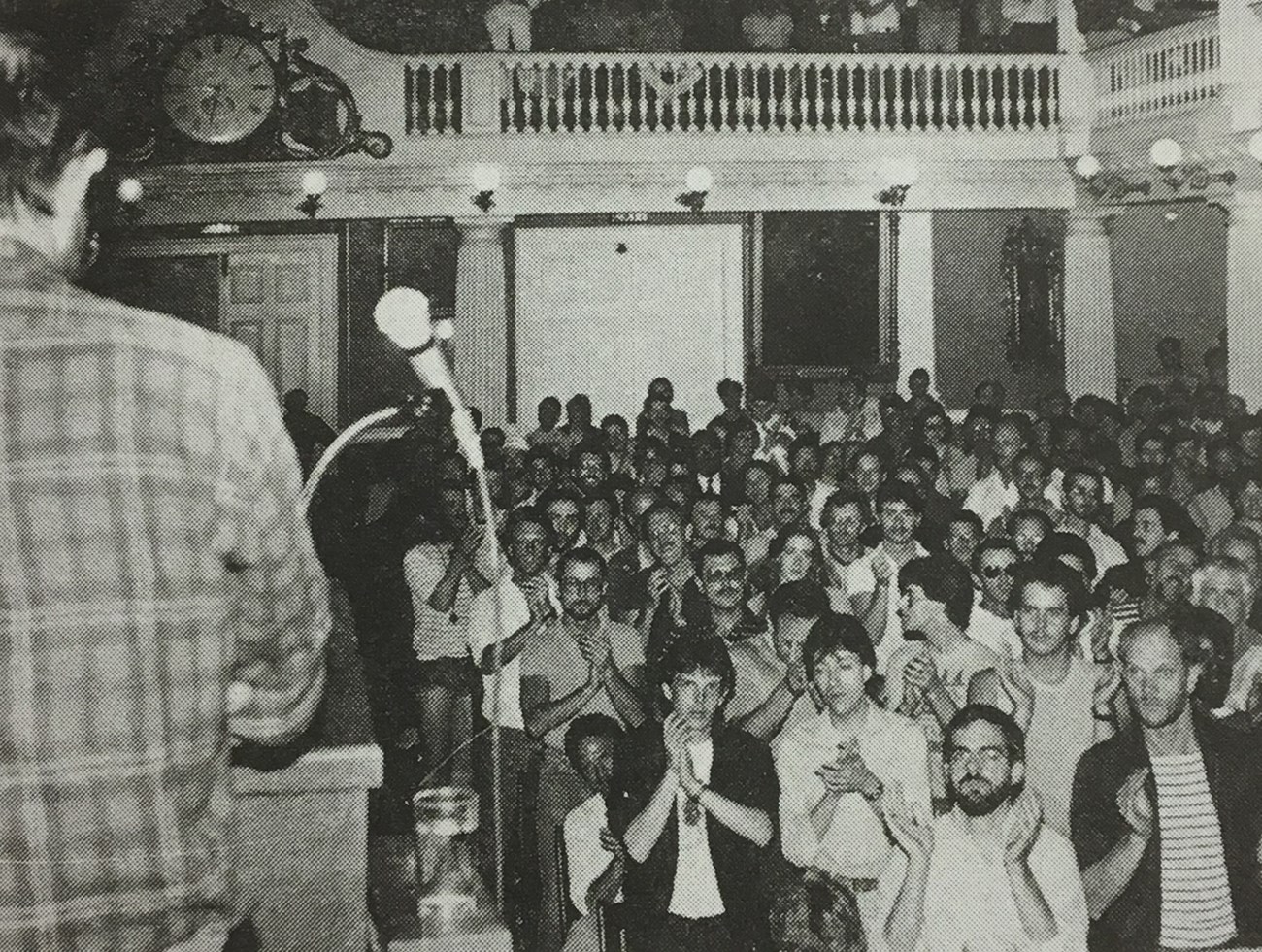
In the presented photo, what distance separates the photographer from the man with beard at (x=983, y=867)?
3105 mm

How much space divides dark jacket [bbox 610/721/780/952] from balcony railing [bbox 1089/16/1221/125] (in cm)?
778

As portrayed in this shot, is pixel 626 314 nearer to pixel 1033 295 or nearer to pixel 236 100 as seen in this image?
pixel 236 100

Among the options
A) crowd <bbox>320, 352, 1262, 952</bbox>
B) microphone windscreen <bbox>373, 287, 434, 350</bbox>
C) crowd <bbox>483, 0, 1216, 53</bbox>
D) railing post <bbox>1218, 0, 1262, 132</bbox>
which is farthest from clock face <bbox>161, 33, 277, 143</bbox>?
microphone windscreen <bbox>373, 287, 434, 350</bbox>

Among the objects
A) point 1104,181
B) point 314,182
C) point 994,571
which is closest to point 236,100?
point 314,182

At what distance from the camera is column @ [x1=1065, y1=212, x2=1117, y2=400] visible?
12109 mm

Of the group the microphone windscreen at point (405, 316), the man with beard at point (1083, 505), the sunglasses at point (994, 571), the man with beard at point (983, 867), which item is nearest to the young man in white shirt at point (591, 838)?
the man with beard at point (983, 867)

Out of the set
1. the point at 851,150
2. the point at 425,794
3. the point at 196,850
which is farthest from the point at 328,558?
the point at 851,150

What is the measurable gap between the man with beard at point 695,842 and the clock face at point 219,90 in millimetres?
8756

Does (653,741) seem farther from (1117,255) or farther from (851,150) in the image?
(1117,255)

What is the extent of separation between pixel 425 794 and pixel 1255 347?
8510mm

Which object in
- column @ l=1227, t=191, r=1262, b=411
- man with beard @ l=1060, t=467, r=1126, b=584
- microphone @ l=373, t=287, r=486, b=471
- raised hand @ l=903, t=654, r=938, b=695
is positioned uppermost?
column @ l=1227, t=191, r=1262, b=411

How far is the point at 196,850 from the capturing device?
1675 mm

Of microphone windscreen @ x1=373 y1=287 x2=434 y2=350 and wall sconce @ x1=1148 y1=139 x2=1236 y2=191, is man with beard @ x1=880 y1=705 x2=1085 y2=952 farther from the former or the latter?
wall sconce @ x1=1148 y1=139 x2=1236 y2=191

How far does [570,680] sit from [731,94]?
805 centimetres
